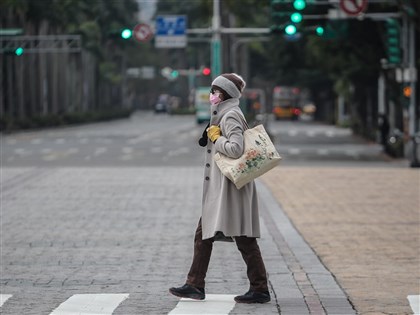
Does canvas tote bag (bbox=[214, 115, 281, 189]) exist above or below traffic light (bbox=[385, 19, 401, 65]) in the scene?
below

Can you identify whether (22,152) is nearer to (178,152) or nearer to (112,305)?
(178,152)

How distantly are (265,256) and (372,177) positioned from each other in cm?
1396

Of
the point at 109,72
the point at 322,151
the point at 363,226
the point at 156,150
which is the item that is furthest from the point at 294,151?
the point at 109,72

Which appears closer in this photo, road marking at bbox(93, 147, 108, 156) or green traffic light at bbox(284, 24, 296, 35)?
green traffic light at bbox(284, 24, 296, 35)

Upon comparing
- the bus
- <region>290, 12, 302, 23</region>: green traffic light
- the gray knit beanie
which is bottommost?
the bus

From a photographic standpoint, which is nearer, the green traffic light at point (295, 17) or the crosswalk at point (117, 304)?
the crosswalk at point (117, 304)

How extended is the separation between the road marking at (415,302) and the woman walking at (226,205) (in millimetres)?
1135

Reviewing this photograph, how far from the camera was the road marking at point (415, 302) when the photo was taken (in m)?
9.33

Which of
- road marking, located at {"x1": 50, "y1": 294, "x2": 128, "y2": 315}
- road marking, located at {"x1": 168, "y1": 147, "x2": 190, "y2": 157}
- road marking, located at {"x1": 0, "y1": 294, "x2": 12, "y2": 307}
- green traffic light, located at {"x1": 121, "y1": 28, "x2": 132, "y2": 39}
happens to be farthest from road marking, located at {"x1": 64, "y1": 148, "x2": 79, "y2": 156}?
road marking, located at {"x1": 50, "y1": 294, "x2": 128, "y2": 315}

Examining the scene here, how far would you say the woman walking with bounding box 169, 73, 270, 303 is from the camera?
930 cm

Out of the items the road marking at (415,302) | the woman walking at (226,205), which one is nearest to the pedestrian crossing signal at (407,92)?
the road marking at (415,302)

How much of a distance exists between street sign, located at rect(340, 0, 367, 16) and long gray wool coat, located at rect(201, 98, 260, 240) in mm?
22615

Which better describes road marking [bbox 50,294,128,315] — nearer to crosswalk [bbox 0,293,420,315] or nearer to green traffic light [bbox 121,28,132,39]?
crosswalk [bbox 0,293,420,315]

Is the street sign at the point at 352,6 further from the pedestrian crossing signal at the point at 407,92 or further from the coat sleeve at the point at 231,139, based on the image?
the coat sleeve at the point at 231,139
